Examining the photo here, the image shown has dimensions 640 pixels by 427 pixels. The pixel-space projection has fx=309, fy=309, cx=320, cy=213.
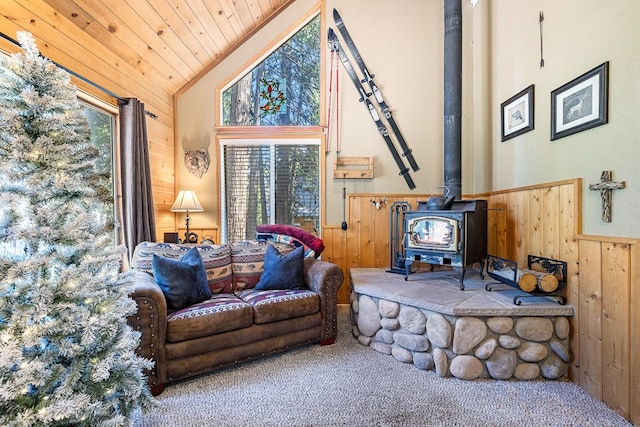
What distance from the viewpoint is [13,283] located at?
4.03 ft

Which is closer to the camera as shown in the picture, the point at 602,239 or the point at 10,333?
the point at 10,333

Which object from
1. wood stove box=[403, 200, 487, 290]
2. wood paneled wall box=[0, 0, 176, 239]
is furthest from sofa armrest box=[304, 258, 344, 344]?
wood paneled wall box=[0, 0, 176, 239]

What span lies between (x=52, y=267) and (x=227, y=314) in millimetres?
1131

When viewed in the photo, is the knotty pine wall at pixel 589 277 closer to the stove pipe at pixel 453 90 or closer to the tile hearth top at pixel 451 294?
the tile hearth top at pixel 451 294

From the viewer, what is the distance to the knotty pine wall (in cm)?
170

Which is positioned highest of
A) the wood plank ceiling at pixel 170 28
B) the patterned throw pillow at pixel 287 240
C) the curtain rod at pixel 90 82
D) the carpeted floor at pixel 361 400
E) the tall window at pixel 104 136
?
the wood plank ceiling at pixel 170 28

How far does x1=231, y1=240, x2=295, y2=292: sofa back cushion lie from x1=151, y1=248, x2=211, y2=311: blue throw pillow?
49cm

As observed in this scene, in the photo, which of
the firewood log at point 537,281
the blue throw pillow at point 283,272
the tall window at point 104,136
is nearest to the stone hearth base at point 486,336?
the firewood log at point 537,281

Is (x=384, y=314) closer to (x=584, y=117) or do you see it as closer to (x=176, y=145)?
(x=584, y=117)

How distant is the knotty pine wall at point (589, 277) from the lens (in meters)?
1.70

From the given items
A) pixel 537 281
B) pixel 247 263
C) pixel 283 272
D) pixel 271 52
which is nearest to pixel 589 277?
pixel 537 281

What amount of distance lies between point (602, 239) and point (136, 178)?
3.54 m

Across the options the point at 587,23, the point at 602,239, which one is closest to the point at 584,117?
the point at 587,23

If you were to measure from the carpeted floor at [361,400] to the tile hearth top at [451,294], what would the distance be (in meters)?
0.47
